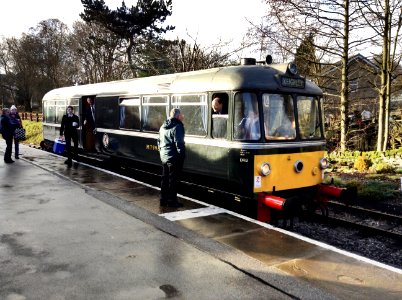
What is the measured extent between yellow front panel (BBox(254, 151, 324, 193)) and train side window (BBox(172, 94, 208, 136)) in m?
1.54

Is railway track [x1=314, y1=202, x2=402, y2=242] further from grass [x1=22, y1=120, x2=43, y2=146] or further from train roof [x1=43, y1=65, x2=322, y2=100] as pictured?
grass [x1=22, y1=120, x2=43, y2=146]

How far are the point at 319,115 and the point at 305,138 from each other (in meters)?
0.72

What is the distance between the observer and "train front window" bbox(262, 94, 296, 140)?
281 inches

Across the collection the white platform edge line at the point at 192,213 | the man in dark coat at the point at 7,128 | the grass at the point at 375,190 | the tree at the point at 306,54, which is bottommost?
the grass at the point at 375,190

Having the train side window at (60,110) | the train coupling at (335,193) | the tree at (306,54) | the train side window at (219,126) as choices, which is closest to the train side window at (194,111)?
the train side window at (219,126)

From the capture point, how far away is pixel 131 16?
102 feet

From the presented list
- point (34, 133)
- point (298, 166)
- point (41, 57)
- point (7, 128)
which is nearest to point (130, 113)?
point (7, 128)

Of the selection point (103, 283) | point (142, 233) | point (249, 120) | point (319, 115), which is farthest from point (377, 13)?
point (103, 283)

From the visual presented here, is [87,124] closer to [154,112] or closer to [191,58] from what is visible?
[154,112]

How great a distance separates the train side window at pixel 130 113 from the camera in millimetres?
10398

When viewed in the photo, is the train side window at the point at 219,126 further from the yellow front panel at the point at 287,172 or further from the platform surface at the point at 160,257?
the platform surface at the point at 160,257

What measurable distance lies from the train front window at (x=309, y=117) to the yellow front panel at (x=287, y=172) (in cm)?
38

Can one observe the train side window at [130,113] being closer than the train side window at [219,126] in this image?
No

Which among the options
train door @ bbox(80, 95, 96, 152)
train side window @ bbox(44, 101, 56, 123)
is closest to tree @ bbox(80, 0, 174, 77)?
train side window @ bbox(44, 101, 56, 123)
